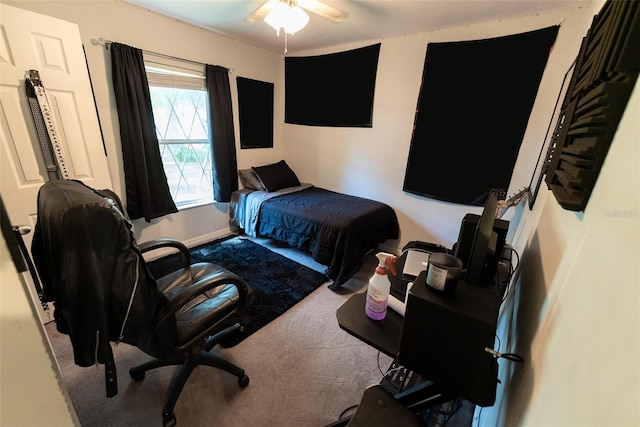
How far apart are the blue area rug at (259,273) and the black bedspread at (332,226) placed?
0.22 meters

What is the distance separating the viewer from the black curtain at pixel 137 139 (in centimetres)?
211

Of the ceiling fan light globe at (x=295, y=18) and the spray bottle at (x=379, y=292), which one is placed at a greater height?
the ceiling fan light globe at (x=295, y=18)

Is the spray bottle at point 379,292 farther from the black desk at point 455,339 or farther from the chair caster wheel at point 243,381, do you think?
the chair caster wheel at point 243,381

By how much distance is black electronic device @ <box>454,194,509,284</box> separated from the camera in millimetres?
760

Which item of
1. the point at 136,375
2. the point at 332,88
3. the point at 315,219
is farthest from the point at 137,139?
the point at 332,88

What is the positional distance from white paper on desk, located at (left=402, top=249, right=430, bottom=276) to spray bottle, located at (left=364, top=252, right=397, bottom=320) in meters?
0.25

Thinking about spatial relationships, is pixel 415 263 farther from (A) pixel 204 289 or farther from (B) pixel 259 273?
(B) pixel 259 273

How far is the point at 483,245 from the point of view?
0.76 meters

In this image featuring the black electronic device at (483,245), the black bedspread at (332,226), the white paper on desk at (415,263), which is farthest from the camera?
the black bedspread at (332,226)

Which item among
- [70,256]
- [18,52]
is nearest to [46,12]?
[18,52]

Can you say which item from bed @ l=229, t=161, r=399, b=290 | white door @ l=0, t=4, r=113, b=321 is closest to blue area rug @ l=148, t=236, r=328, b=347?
bed @ l=229, t=161, r=399, b=290

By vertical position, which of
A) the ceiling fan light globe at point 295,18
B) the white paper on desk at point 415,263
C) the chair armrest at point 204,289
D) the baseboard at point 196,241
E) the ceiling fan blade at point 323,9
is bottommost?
the baseboard at point 196,241

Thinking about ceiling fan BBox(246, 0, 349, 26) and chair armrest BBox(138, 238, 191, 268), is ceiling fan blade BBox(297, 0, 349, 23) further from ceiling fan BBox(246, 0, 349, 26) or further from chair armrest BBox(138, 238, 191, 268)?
chair armrest BBox(138, 238, 191, 268)

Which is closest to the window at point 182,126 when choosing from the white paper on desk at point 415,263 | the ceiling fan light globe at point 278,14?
the ceiling fan light globe at point 278,14
